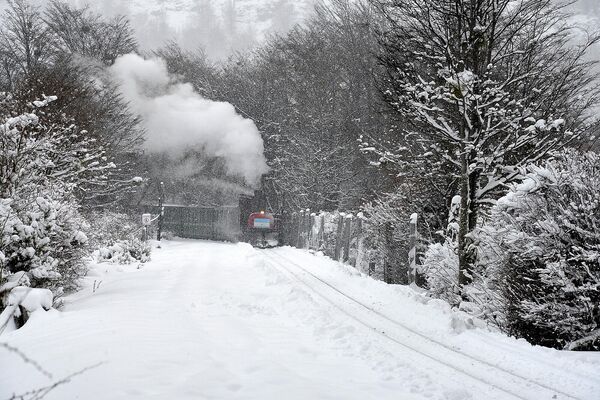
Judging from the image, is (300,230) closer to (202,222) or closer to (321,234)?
(321,234)

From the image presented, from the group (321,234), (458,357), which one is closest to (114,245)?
(321,234)

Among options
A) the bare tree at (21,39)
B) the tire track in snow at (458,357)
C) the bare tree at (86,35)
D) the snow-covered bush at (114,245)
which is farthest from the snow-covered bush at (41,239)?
the bare tree at (86,35)

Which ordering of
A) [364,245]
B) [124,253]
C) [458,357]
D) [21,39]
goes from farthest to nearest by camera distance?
1. [21,39]
2. [364,245]
3. [124,253]
4. [458,357]

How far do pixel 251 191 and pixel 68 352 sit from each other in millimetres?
22053

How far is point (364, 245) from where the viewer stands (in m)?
15.8

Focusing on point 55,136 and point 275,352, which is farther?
point 55,136

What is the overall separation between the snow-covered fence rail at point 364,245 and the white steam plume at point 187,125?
594 cm

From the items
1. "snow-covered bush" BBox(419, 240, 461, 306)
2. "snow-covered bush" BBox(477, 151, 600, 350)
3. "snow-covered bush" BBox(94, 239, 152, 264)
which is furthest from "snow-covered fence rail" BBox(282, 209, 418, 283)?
"snow-covered bush" BBox(94, 239, 152, 264)

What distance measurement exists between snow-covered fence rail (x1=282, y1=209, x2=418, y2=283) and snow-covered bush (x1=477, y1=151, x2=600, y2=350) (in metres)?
4.03

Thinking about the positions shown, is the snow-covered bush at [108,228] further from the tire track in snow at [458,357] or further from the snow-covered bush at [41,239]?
the tire track in snow at [458,357]

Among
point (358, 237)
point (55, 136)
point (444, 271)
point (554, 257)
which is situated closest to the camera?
point (554, 257)

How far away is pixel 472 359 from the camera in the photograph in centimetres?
508

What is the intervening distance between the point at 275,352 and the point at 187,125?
74.4 ft

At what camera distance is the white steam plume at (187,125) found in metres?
24.5
